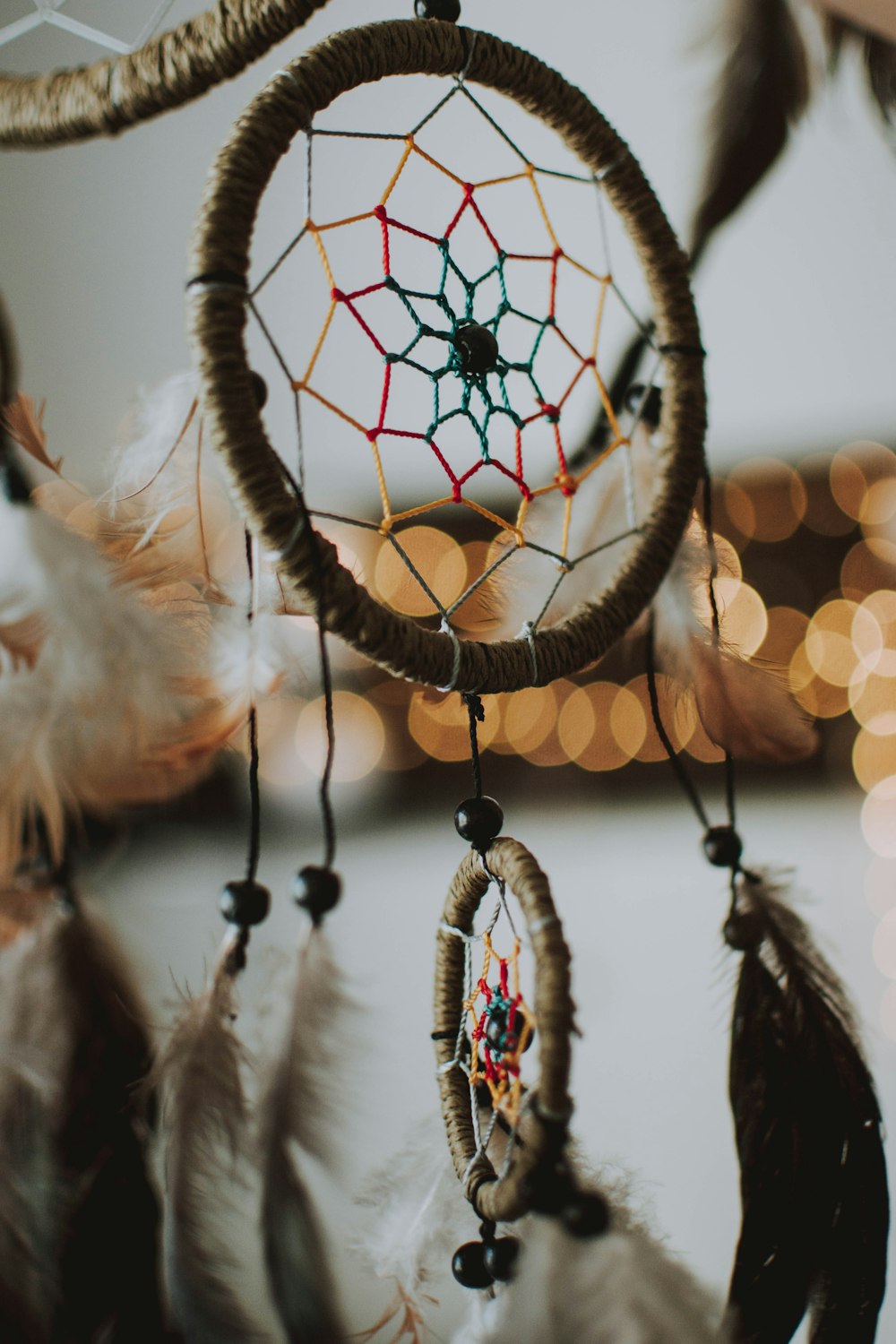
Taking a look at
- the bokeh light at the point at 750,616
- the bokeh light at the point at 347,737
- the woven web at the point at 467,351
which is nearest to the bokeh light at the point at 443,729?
the bokeh light at the point at 347,737

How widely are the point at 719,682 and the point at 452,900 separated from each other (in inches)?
9.3

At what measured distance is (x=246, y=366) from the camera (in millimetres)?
383

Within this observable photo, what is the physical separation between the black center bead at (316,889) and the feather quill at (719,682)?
10.6 inches

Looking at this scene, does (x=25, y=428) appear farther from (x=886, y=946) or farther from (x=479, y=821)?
(x=886, y=946)

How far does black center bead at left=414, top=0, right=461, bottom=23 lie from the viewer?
460 millimetres

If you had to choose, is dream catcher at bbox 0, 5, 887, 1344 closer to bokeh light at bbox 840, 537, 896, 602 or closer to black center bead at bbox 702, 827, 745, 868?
black center bead at bbox 702, 827, 745, 868

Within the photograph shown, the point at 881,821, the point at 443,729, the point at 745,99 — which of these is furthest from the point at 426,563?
the point at 881,821

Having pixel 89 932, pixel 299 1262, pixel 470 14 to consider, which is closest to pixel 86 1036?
pixel 89 932

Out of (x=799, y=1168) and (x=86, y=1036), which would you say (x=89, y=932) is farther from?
(x=799, y=1168)

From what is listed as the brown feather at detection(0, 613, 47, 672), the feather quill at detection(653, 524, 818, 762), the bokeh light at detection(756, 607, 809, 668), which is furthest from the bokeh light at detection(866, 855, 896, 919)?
the brown feather at detection(0, 613, 47, 672)

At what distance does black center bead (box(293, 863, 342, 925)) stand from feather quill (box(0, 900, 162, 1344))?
13 cm

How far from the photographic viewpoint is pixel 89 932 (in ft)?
1.81

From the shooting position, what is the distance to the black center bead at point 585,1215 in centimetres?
43

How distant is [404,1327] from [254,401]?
0.53 metres
